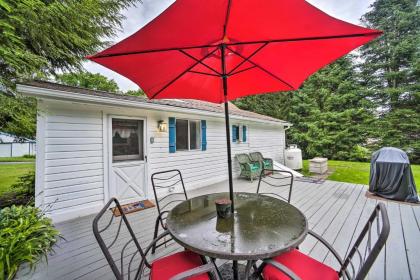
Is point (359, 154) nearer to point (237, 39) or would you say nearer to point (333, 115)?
point (333, 115)

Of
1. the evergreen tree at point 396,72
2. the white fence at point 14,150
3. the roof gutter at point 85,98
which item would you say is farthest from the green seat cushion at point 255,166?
the white fence at point 14,150

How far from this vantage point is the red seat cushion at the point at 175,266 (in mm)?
1390

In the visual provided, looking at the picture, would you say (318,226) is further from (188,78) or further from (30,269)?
(30,269)

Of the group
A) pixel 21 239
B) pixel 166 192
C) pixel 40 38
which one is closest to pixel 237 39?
pixel 21 239

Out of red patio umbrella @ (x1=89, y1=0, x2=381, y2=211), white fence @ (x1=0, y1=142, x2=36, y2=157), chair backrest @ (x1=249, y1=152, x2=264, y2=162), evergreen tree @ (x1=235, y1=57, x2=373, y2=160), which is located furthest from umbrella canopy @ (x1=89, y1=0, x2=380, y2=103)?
white fence @ (x1=0, y1=142, x2=36, y2=157)

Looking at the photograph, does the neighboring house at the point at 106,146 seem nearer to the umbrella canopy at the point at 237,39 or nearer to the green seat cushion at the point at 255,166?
the green seat cushion at the point at 255,166

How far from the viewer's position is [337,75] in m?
13.5

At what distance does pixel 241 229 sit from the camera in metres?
1.48

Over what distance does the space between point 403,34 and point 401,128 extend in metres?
5.90

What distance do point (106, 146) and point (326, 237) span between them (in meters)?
4.44

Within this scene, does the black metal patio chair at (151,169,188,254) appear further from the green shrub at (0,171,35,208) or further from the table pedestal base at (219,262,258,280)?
the green shrub at (0,171,35,208)

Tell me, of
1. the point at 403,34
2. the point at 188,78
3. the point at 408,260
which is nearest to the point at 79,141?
the point at 188,78

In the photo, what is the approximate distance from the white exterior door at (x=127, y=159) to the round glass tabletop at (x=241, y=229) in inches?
117

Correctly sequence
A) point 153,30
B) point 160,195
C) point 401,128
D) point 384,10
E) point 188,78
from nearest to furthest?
point 153,30 < point 188,78 < point 160,195 < point 401,128 < point 384,10
